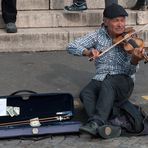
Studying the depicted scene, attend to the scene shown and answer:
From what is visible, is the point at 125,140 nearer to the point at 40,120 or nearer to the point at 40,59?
the point at 40,120

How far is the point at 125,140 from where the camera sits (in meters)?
4.61

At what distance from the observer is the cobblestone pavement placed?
4.56 m

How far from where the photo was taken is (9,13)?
707 centimetres

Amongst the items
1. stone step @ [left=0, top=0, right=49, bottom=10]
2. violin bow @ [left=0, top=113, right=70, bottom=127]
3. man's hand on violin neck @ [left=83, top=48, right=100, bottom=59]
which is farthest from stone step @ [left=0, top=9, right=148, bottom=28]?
violin bow @ [left=0, top=113, right=70, bottom=127]

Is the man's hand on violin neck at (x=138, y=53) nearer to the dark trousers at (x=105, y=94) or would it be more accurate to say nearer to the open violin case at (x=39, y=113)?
the dark trousers at (x=105, y=94)

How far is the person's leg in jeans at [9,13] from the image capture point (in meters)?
7.02

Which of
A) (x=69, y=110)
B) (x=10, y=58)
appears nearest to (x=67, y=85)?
(x=69, y=110)

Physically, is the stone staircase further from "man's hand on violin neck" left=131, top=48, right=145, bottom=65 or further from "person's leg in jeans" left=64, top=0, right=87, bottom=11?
"man's hand on violin neck" left=131, top=48, right=145, bottom=65

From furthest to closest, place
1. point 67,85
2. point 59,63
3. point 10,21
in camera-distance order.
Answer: point 10,21 < point 59,63 < point 67,85

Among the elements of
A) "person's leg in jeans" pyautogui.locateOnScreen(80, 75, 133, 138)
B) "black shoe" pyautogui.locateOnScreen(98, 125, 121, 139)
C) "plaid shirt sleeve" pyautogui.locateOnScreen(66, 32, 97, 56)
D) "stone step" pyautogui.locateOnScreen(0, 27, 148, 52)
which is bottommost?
"black shoe" pyautogui.locateOnScreen(98, 125, 121, 139)

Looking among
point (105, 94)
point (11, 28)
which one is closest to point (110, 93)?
point (105, 94)

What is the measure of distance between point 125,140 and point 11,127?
3.27 feet

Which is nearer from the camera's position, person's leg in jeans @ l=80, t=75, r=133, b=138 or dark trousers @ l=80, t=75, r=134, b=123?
person's leg in jeans @ l=80, t=75, r=133, b=138

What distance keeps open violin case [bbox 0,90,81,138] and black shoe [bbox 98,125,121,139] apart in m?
0.28
